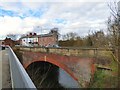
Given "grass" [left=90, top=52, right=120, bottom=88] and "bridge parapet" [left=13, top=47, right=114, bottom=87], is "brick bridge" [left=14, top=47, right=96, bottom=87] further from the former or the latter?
"grass" [left=90, top=52, right=120, bottom=88]

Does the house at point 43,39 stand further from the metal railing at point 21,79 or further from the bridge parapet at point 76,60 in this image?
the metal railing at point 21,79

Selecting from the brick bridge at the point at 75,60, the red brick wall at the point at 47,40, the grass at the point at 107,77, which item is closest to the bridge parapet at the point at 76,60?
the brick bridge at the point at 75,60

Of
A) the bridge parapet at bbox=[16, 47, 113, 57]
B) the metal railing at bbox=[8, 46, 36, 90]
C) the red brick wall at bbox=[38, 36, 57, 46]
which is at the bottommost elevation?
the bridge parapet at bbox=[16, 47, 113, 57]

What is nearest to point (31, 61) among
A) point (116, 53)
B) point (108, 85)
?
point (108, 85)

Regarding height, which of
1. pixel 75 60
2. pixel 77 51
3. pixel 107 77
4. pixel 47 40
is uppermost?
pixel 47 40

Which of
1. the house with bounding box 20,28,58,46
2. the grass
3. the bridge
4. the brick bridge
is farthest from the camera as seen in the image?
the house with bounding box 20,28,58,46

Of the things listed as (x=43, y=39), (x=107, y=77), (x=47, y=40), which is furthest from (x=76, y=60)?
(x=43, y=39)

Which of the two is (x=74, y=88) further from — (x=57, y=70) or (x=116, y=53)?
(x=116, y=53)

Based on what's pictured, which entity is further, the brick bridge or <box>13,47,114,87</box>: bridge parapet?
the brick bridge

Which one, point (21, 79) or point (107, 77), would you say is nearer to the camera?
point (21, 79)

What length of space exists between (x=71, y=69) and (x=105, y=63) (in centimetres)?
597

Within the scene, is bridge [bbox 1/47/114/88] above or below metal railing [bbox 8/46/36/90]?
below

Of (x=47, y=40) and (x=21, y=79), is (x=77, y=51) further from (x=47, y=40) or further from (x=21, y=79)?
(x=47, y=40)

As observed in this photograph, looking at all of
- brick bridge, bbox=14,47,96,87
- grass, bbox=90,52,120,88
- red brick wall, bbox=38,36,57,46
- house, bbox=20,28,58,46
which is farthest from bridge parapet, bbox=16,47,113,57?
→ red brick wall, bbox=38,36,57,46
